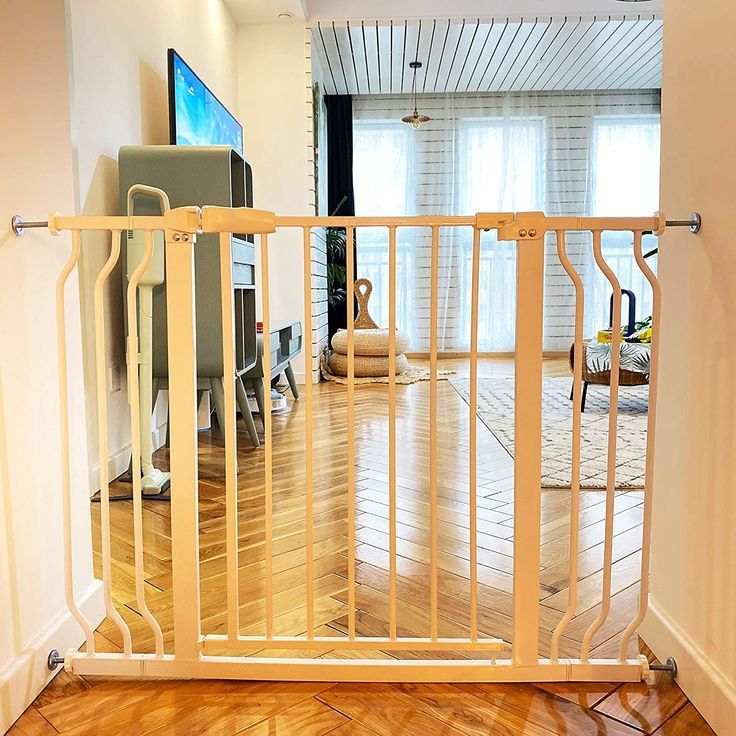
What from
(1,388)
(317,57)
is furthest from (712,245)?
(317,57)

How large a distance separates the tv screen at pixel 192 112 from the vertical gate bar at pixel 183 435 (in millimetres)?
2157

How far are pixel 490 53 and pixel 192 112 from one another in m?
3.27

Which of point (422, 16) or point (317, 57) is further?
point (317, 57)

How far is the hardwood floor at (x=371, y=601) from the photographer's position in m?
1.18

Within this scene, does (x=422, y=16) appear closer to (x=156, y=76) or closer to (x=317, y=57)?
(x=317, y=57)

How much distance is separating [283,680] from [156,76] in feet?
9.29

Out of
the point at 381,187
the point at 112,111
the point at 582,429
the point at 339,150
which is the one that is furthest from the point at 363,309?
the point at 112,111

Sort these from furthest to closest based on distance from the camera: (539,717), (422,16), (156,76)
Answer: (422,16)
(156,76)
(539,717)

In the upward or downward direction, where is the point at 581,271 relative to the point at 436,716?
upward

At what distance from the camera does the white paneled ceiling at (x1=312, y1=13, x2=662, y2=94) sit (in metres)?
5.16

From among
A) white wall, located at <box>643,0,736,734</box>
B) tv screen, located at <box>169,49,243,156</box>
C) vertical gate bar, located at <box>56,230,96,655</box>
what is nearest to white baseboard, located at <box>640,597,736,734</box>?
white wall, located at <box>643,0,736,734</box>

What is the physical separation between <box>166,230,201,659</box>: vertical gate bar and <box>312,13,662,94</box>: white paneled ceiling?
432 cm

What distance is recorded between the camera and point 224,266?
124 centimetres

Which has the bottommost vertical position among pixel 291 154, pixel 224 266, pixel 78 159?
pixel 224 266
